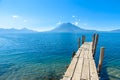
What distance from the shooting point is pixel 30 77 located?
17.4 metres

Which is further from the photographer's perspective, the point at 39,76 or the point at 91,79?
the point at 39,76

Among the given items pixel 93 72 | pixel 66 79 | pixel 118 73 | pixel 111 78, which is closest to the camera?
pixel 66 79

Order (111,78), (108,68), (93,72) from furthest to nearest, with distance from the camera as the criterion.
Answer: (108,68) < (111,78) < (93,72)

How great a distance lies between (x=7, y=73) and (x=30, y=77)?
395 cm

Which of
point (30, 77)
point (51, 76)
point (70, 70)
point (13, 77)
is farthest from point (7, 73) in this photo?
point (70, 70)

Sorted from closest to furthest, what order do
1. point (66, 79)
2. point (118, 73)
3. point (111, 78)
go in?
point (66, 79), point (111, 78), point (118, 73)

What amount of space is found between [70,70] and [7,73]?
12.3 m

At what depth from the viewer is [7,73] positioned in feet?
62.3

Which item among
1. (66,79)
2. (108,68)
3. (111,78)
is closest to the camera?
(66,79)

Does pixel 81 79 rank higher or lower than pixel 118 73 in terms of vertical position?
higher

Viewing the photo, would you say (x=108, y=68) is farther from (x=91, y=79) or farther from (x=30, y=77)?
(x=91, y=79)

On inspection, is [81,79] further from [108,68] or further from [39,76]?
[108,68]

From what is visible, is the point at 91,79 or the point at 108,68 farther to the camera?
the point at 108,68

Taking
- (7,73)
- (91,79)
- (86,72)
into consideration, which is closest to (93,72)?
(86,72)
